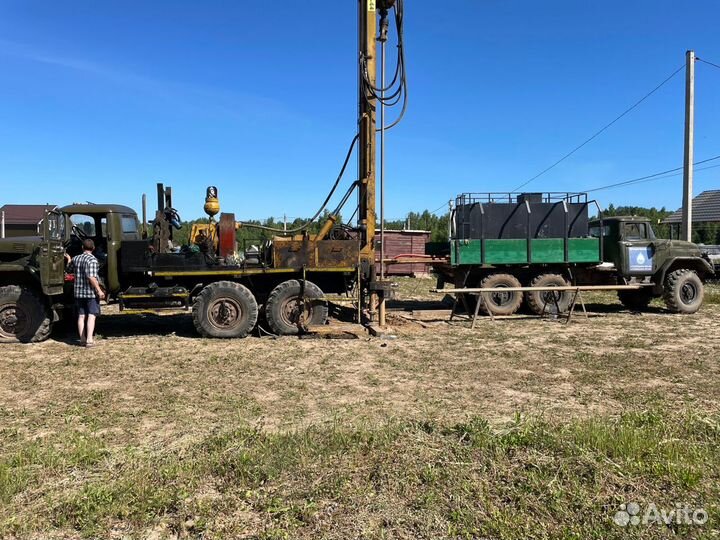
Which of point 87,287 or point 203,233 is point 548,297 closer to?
point 203,233

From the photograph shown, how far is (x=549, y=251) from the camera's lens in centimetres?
1186

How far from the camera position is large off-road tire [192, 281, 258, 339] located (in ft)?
29.5

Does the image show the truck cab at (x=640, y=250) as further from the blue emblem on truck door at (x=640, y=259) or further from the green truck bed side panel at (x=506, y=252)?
the green truck bed side panel at (x=506, y=252)

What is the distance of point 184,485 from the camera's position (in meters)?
3.41

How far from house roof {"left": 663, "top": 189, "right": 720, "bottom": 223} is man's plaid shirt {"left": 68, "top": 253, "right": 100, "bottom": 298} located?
29395mm

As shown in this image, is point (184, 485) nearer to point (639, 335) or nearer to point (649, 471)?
point (649, 471)

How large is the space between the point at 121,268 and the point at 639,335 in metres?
9.17

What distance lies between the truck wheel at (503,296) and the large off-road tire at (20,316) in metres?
8.56

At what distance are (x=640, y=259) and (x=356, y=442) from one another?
10541 millimetres

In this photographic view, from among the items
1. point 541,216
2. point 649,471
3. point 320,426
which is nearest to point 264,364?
point 320,426

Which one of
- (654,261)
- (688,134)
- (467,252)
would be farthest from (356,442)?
(688,134)

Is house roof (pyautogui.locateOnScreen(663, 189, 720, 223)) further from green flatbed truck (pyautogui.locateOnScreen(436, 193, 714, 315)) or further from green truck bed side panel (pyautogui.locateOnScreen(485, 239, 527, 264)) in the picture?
green truck bed side panel (pyautogui.locateOnScreen(485, 239, 527, 264))

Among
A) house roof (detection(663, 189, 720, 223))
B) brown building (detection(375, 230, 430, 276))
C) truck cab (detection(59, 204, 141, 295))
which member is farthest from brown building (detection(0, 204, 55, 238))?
house roof (detection(663, 189, 720, 223))

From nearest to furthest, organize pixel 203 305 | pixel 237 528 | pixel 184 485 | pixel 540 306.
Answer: pixel 237 528, pixel 184 485, pixel 203 305, pixel 540 306
